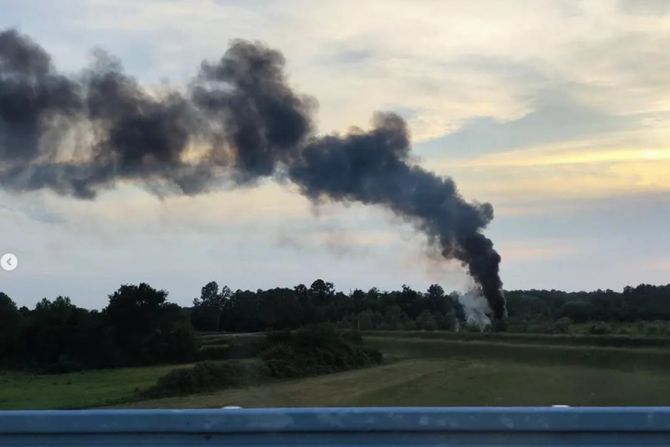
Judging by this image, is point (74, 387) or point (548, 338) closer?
point (74, 387)

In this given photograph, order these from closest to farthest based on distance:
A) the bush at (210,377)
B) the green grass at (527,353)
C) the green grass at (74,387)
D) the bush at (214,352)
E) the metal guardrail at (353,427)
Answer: the metal guardrail at (353,427)
the green grass at (74,387)
the bush at (210,377)
the bush at (214,352)
the green grass at (527,353)

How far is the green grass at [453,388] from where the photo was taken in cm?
1323

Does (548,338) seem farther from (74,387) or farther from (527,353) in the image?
(74,387)

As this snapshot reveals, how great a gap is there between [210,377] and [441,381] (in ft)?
13.5

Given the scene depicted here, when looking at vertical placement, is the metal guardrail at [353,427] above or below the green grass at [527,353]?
above

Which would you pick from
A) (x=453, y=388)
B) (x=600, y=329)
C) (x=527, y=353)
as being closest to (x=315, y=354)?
(x=453, y=388)

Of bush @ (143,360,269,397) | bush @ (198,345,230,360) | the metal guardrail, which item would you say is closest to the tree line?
bush @ (198,345,230,360)

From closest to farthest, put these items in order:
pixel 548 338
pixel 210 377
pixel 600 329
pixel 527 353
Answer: pixel 210 377
pixel 527 353
pixel 548 338
pixel 600 329

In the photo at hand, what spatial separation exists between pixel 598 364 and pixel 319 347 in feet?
20.7

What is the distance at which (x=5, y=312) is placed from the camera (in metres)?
21.2

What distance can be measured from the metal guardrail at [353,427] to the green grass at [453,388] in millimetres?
8491

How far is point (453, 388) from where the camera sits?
15.0m

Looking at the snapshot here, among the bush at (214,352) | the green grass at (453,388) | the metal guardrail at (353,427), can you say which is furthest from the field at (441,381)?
the metal guardrail at (353,427)

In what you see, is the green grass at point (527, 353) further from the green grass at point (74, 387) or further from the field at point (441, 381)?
the green grass at point (74, 387)
